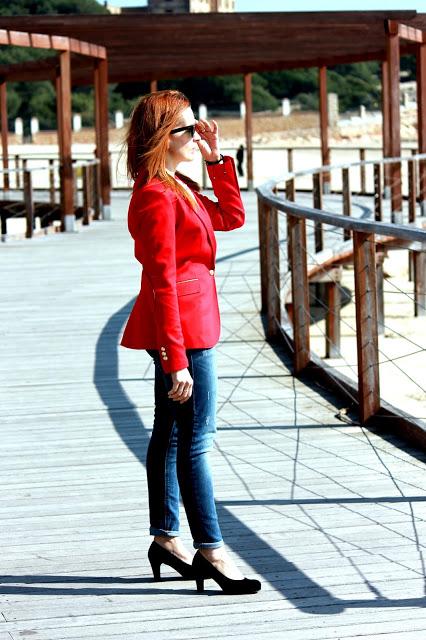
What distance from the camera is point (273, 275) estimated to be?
8023 millimetres

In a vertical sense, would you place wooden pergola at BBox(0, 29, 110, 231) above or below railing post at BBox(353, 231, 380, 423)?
above

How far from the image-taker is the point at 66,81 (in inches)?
586

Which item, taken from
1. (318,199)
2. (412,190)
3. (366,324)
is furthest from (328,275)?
(412,190)

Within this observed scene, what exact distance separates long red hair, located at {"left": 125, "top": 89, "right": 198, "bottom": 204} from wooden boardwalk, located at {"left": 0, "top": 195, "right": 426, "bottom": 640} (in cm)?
103

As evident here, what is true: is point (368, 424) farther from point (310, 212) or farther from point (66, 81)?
point (66, 81)

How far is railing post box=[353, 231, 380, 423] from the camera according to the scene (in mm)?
5512

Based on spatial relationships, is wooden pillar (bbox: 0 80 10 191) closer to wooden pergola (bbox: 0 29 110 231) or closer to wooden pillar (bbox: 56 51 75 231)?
wooden pergola (bbox: 0 29 110 231)

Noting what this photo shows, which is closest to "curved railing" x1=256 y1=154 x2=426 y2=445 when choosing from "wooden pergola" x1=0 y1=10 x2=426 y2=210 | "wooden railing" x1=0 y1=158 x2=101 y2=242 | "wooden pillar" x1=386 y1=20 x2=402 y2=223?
"wooden railing" x1=0 y1=158 x2=101 y2=242

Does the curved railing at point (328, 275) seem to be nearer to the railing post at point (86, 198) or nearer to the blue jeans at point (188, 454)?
the blue jeans at point (188, 454)

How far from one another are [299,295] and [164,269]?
359 cm

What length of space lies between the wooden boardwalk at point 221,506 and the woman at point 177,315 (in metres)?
0.12

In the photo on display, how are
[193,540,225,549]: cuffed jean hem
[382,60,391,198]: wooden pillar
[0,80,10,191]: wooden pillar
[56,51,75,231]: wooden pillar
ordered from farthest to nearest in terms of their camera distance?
[0,80,10,191]: wooden pillar < [382,60,391,198]: wooden pillar < [56,51,75,231]: wooden pillar < [193,540,225,549]: cuffed jean hem

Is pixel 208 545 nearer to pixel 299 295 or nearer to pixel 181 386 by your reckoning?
pixel 181 386

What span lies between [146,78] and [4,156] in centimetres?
261
